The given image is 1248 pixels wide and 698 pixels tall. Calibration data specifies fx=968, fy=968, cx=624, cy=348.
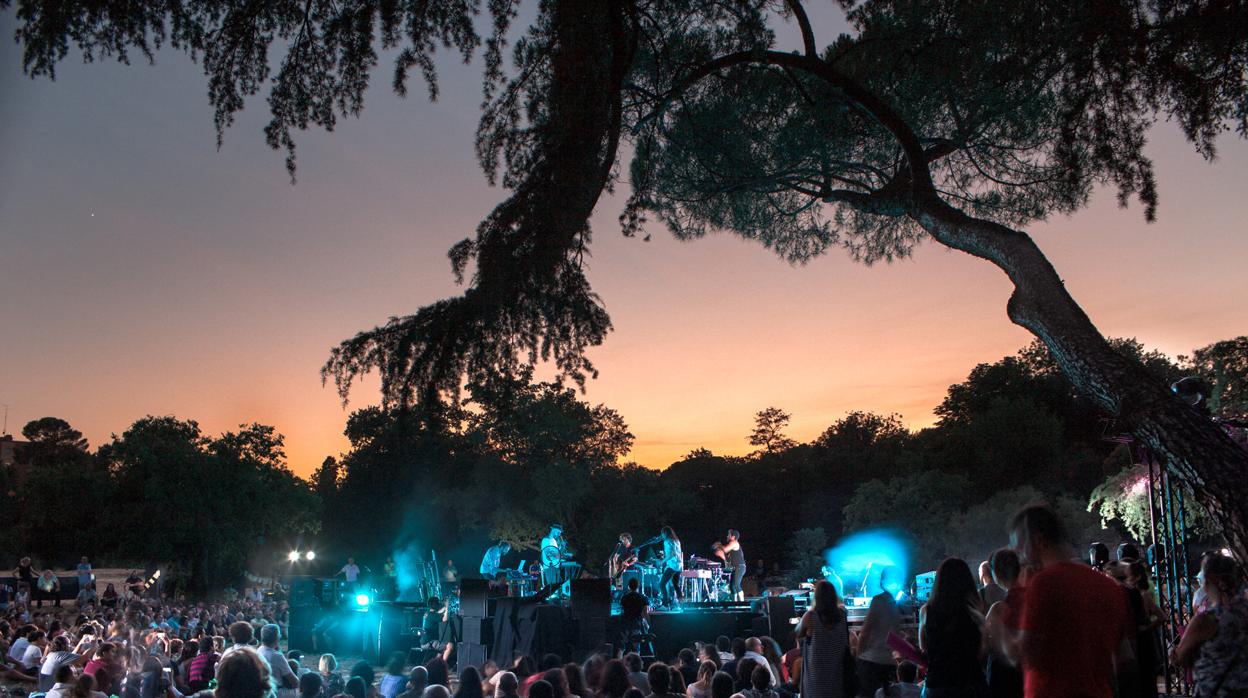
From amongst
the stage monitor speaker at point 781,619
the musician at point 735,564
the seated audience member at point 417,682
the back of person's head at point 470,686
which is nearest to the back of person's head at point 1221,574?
the back of person's head at point 470,686

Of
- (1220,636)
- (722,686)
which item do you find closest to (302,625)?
(722,686)

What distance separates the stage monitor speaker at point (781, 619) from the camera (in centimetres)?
1266

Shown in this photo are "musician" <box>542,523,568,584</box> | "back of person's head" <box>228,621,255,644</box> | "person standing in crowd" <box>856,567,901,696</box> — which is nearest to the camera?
"person standing in crowd" <box>856,567,901,696</box>

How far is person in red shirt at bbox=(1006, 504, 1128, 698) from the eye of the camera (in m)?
2.99

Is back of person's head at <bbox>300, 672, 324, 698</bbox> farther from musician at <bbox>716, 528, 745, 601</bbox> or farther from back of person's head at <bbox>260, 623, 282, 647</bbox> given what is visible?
musician at <bbox>716, 528, 745, 601</bbox>

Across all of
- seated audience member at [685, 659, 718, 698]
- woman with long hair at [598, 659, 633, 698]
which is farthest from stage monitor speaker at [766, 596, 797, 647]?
woman with long hair at [598, 659, 633, 698]

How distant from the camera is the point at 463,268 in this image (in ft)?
18.2

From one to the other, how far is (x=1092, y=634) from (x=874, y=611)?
2.46 metres

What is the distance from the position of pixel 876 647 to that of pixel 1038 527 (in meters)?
2.47

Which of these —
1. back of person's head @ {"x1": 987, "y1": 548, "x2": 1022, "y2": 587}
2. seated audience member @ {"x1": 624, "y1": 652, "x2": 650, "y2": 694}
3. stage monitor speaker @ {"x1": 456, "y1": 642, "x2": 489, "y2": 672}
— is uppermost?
back of person's head @ {"x1": 987, "y1": 548, "x2": 1022, "y2": 587}

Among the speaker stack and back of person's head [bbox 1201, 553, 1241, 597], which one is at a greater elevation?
back of person's head [bbox 1201, 553, 1241, 597]

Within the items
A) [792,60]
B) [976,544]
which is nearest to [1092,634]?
[792,60]

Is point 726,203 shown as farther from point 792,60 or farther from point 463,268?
point 463,268

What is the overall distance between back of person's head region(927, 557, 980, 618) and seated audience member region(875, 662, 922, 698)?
1.27m
